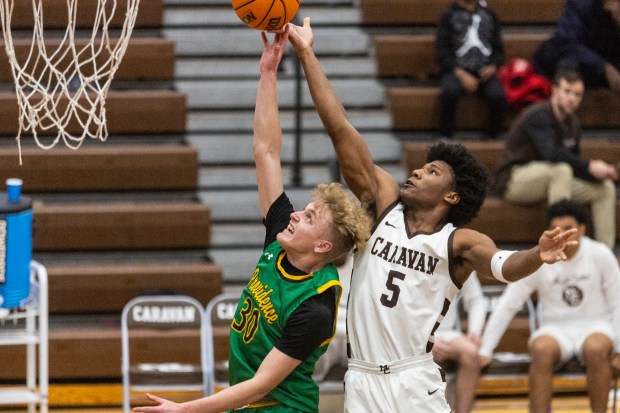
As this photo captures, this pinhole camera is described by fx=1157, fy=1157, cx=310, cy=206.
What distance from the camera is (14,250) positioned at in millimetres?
5355

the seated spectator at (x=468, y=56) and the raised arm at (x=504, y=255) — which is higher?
the seated spectator at (x=468, y=56)

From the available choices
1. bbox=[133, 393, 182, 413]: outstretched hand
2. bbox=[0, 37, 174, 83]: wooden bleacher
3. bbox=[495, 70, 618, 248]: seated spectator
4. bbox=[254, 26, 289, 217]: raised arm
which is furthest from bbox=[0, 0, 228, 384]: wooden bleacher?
bbox=[133, 393, 182, 413]: outstretched hand

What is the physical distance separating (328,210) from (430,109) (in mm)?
4391

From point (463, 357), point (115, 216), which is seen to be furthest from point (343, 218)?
point (115, 216)

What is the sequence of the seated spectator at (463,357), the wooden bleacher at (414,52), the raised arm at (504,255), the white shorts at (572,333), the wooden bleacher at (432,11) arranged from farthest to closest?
the wooden bleacher at (432,11)
the wooden bleacher at (414,52)
the white shorts at (572,333)
the seated spectator at (463,357)
the raised arm at (504,255)

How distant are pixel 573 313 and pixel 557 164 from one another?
123 cm

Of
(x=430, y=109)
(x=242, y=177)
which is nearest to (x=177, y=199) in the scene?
(x=242, y=177)

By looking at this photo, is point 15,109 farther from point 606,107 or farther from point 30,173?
point 606,107

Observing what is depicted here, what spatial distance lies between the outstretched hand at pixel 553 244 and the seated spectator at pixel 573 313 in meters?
2.79

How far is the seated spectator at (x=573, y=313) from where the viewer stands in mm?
6504

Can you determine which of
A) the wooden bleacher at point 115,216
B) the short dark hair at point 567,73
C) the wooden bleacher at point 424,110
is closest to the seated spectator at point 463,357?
the wooden bleacher at point 115,216

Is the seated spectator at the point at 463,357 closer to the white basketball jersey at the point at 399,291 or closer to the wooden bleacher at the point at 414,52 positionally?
the white basketball jersey at the point at 399,291

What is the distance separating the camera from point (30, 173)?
25.1 feet

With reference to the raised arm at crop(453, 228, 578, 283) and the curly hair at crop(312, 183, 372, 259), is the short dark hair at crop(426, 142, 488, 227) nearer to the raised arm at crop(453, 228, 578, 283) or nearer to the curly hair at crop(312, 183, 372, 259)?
the raised arm at crop(453, 228, 578, 283)
